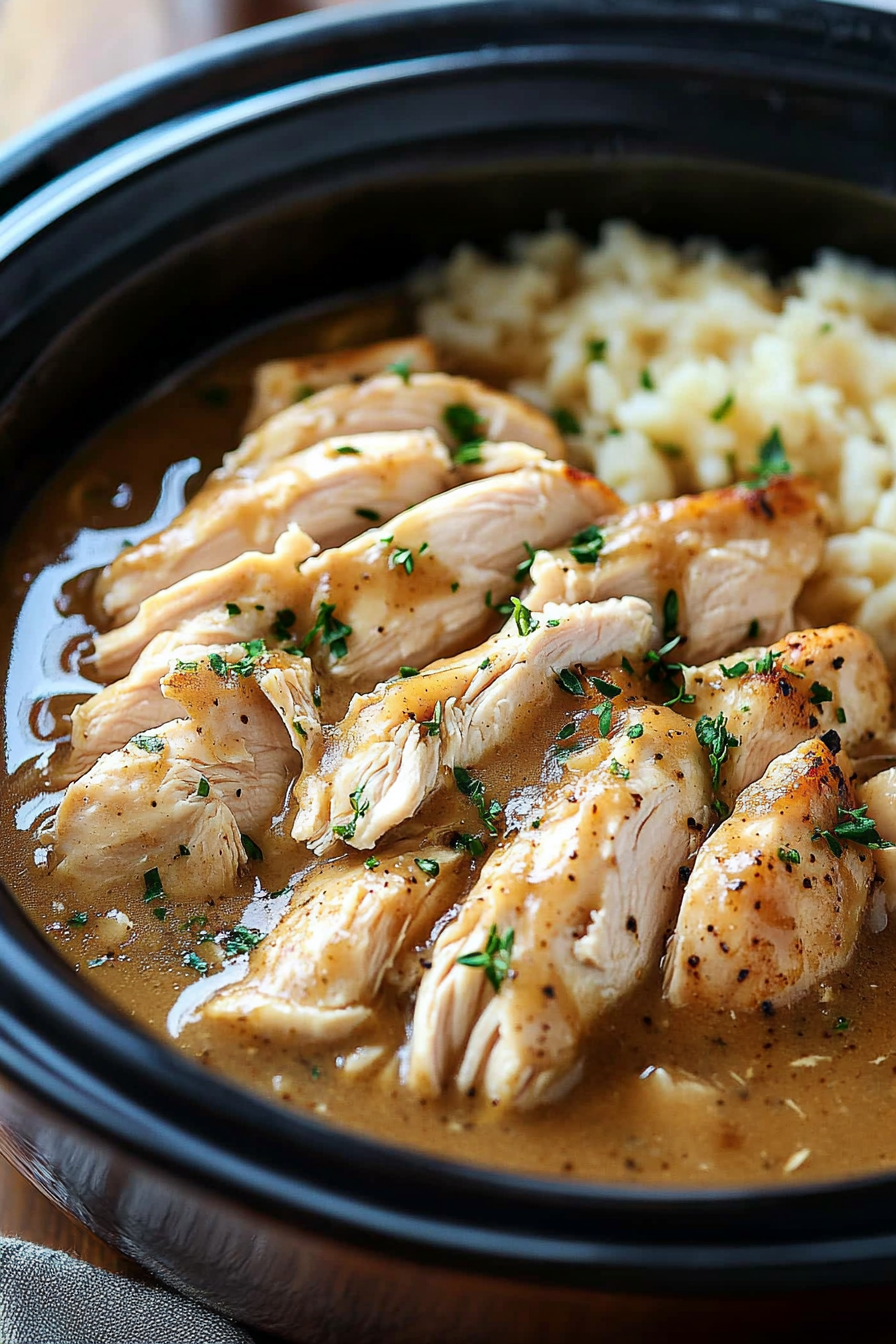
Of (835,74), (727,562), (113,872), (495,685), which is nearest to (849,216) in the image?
(835,74)

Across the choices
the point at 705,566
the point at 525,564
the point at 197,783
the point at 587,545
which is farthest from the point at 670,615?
the point at 197,783

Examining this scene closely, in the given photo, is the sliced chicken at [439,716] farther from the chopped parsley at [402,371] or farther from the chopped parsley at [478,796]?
the chopped parsley at [402,371]

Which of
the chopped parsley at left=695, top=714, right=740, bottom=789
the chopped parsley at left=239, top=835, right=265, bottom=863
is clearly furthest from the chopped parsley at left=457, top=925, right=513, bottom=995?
the chopped parsley at left=695, top=714, right=740, bottom=789

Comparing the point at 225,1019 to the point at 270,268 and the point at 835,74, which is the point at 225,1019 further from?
the point at 835,74

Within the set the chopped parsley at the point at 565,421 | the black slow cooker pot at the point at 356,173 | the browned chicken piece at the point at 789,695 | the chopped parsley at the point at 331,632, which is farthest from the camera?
the chopped parsley at the point at 565,421

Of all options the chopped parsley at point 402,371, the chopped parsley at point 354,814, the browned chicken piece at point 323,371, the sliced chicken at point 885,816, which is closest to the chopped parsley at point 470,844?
the chopped parsley at point 354,814

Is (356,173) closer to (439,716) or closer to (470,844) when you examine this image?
(439,716)
